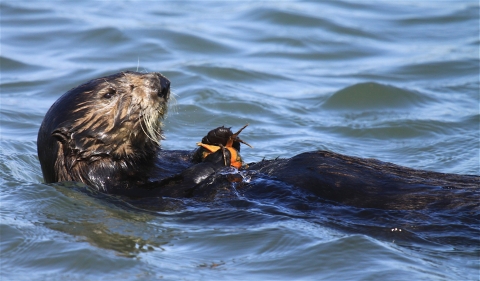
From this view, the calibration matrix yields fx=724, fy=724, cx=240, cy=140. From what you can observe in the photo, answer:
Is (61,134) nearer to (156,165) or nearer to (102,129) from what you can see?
(102,129)

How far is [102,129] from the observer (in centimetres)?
509

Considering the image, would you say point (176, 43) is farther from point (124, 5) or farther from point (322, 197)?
point (322, 197)

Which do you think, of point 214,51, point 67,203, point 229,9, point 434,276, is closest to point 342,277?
point 434,276

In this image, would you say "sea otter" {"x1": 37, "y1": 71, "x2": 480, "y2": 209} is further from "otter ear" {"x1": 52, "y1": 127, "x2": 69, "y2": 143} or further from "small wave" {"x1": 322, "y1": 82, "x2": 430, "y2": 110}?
"small wave" {"x1": 322, "y1": 82, "x2": 430, "y2": 110}

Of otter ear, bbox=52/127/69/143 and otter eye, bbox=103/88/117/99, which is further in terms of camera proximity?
otter eye, bbox=103/88/117/99

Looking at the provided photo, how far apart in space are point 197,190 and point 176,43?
667cm

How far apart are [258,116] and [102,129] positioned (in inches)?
138

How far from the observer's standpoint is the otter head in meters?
5.05

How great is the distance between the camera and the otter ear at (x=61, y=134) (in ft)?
16.4

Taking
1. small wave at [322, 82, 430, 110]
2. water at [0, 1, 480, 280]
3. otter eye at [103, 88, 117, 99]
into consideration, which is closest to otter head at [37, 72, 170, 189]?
otter eye at [103, 88, 117, 99]


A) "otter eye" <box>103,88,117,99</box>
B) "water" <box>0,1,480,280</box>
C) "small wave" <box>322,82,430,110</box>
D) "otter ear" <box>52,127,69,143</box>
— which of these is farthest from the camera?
"small wave" <box>322,82,430,110</box>

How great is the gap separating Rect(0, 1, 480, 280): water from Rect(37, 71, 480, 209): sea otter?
15 cm

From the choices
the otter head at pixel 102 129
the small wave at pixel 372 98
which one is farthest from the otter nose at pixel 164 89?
the small wave at pixel 372 98

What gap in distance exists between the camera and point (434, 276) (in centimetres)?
392
